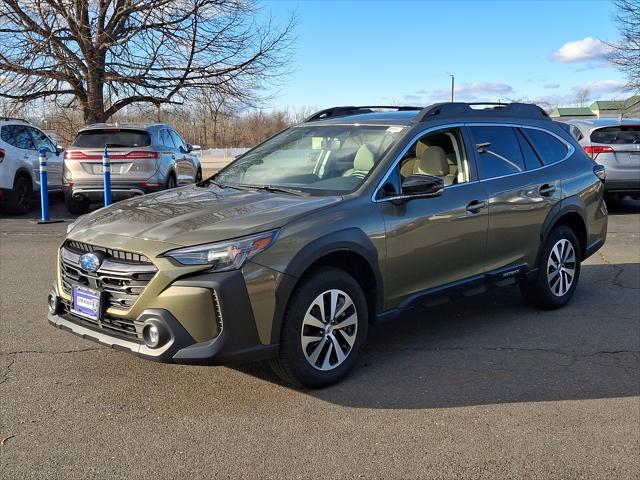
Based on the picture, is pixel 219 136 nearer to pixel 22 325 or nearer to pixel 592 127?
pixel 592 127

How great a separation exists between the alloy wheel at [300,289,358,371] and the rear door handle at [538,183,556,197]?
8.07 feet

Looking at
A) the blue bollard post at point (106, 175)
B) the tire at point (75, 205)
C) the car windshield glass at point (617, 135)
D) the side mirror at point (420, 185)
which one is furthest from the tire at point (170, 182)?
the side mirror at point (420, 185)

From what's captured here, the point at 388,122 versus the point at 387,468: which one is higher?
the point at 388,122

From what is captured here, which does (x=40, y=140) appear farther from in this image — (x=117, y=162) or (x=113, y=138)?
(x=117, y=162)

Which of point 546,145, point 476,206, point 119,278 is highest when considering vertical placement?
point 546,145

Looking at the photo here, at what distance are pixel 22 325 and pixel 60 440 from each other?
2.31 metres

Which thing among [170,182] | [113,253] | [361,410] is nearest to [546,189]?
[361,410]

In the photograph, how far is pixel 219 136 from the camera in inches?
2516

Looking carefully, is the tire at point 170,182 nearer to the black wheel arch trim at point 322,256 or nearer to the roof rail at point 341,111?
the roof rail at point 341,111

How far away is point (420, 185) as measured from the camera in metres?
4.47

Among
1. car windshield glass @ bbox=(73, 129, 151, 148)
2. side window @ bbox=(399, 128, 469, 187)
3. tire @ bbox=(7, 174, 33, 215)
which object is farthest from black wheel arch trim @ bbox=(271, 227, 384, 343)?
tire @ bbox=(7, 174, 33, 215)

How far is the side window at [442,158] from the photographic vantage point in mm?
5023

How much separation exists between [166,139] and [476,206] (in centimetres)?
906

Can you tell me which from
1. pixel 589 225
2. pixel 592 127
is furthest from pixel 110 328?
pixel 592 127
